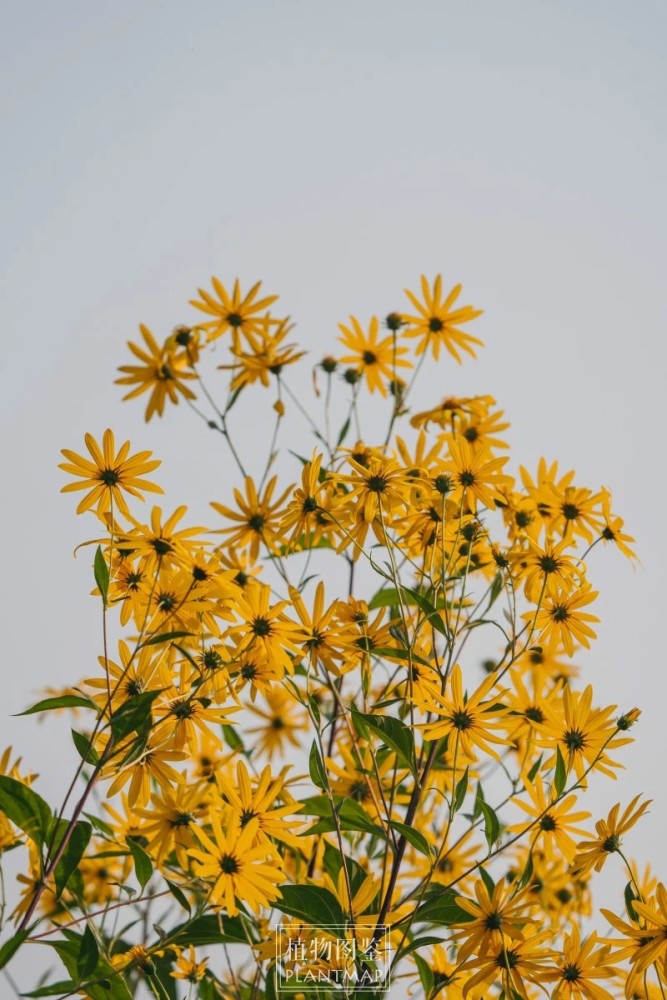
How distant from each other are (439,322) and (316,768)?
33.9 inches

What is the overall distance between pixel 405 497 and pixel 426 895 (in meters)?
0.46

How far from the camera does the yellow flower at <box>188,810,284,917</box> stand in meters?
0.93

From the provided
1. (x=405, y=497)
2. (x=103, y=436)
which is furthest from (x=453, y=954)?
(x=103, y=436)

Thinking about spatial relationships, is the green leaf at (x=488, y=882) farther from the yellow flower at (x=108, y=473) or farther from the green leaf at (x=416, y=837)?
the yellow flower at (x=108, y=473)

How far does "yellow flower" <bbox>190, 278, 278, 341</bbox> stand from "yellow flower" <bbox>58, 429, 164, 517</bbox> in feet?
1.81

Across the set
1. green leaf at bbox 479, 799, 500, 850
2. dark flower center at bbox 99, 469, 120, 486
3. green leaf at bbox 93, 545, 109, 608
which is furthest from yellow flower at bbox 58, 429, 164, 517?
green leaf at bbox 479, 799, 500, 850

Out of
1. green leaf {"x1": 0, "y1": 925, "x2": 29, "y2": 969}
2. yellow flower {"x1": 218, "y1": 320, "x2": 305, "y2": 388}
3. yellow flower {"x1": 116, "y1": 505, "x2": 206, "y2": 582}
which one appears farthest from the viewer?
yellow flower {"x1": 218, "y1": 320, "x2": 305, "y2": 388}

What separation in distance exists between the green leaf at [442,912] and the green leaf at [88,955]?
312 millimetres

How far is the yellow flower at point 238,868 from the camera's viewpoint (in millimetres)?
925

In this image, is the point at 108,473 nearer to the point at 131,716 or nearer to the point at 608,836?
the point at 131,716

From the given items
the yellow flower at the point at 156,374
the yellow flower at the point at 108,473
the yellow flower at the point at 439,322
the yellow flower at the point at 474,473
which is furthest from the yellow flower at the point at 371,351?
the yellow flower at the point at 108,473

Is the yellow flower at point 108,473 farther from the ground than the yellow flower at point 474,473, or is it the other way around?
the yellow flower at point 474,473

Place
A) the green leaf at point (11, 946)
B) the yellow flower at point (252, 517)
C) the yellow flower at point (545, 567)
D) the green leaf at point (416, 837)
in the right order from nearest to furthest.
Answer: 1. the green leaf at point (11, 946)
2. the green leaf at point (416, 837)
3. the yellow flower at point (545, 567)
4. the yellow flower at point (252, 517)

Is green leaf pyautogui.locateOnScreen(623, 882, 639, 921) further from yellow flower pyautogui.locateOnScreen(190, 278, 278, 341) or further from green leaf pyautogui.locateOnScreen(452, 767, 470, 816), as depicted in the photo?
yellow flower pyautogui.locateOnScreen(190, 278, 278, 341)
